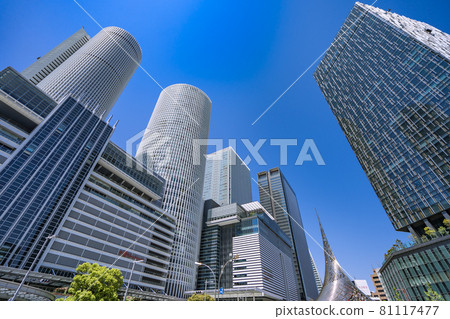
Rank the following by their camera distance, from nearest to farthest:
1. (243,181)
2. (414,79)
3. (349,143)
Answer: (414,79), (349,143), (243,181)

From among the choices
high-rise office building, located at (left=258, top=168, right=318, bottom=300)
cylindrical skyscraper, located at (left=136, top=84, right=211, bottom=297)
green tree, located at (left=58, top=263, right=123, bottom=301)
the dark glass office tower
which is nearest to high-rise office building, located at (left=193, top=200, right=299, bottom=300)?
cylindrical skyscraper, located at (left=136, top=84, right=211, bottom=297)

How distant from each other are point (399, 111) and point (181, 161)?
87.5 m

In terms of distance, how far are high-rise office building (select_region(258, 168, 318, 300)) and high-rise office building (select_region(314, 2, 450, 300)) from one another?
10742cm

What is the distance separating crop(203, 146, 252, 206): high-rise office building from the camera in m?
148

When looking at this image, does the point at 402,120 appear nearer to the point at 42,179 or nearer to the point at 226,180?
the point at 42,179

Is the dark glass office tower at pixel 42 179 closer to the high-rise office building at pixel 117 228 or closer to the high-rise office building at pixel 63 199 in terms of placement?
A: the high-rise office building at pixel 63 199

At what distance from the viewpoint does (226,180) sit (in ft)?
508

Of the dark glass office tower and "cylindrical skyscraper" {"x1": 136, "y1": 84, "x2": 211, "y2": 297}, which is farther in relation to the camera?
"cylindrical skyscraper" {"x1": 136, "y1": 84, "x2": 211, "y2": 297}

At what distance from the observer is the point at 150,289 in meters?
65.4

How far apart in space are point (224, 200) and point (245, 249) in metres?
54.9

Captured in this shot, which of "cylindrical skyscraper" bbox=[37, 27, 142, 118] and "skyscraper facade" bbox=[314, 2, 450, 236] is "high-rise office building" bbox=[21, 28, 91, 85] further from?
"skyscraper facade" bbox=[314, 2, 450, 236]

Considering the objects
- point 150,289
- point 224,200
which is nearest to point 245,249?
point 150,289

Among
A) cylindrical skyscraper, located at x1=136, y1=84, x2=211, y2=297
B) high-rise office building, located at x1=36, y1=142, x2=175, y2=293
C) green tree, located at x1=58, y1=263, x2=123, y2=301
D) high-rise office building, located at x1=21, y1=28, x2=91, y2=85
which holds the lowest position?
green tree, located at x1=58, y1=263, x2=123, y2=301
